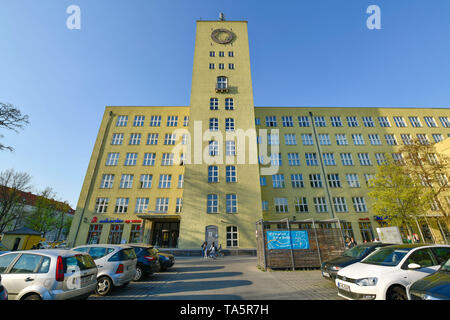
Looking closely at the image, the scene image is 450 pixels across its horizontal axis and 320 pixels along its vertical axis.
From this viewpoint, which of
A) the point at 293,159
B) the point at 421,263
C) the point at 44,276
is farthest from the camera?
the point at 293,159

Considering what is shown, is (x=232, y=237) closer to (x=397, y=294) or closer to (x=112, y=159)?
(x=397, y=294)

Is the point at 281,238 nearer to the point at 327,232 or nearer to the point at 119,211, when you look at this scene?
the point at 327,232

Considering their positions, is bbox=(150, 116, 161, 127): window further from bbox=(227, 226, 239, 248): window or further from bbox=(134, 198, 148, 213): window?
bbox=(227, 226, 239, 248): window

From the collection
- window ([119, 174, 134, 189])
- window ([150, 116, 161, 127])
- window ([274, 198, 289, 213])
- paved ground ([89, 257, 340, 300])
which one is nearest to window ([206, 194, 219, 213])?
window ([274, 198, 289, 213])

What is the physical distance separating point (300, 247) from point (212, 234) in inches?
525

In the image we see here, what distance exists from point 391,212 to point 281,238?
18780mm

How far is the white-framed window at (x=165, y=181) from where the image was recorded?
2870 centimetres

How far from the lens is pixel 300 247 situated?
11359 mm

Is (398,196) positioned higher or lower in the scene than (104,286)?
higher

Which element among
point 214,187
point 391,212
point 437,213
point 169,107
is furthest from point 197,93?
point 437,213

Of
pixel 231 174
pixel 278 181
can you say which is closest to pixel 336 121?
pixel 278 181

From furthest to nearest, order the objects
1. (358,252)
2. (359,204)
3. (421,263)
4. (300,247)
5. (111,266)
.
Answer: (359,204) < (300,247) < (358,252) < (111,266) < (421,263)

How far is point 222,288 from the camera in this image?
24.7 feet

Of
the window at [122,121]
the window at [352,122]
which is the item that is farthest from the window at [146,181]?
the window at [352,122]
